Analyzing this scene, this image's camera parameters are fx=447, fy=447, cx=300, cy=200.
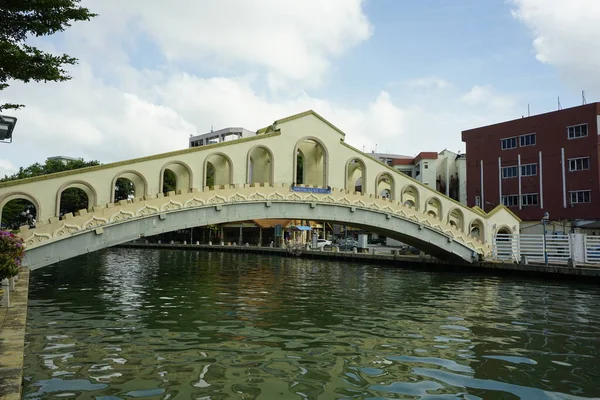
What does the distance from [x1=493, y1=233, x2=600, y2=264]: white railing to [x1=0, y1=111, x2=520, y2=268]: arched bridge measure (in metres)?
A: 3.28

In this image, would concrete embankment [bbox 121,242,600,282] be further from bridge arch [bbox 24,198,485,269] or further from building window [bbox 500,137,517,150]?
building window [bbox 500,137,517,150]

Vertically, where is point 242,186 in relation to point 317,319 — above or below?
above

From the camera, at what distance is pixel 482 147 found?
49.8m

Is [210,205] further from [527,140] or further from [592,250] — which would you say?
[527,140]

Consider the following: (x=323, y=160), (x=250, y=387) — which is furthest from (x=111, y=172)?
(x=250, y=387)

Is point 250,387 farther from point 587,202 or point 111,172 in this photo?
point 587,202

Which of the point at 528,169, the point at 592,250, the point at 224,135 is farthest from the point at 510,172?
the point at 224,135

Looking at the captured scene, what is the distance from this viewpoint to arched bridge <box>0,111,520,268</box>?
18859 millimetres

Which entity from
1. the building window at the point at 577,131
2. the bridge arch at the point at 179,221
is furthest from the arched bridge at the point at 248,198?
the building window at the point at 577,131

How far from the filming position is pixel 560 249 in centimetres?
2786

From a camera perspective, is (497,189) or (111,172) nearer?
(111,172)

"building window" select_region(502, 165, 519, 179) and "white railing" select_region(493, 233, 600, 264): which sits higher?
"building window" select_region(502, 165, 519, 179)

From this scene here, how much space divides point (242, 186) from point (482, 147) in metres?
35.5

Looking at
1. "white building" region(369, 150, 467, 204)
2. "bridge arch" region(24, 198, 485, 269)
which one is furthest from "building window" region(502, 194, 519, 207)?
"bridge arch" region(24, 198, 485, 269)
